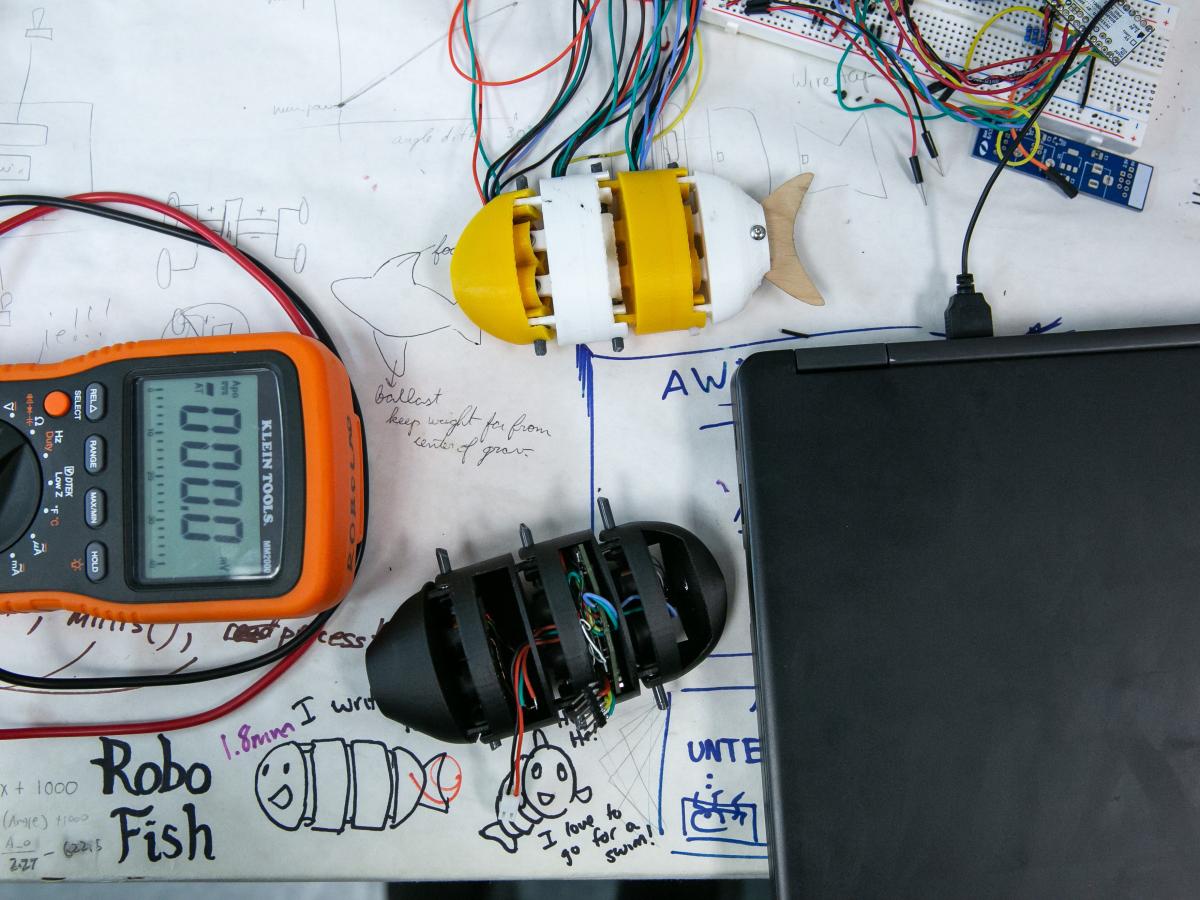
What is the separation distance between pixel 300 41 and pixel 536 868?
0.85m

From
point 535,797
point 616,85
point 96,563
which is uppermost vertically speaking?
point 616,85

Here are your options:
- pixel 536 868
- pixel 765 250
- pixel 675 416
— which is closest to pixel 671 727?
pixel 536 868

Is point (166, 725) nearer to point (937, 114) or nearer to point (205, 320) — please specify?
point (205, 320)

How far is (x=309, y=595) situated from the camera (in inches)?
25.5

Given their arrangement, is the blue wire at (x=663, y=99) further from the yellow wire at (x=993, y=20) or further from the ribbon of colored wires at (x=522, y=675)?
the ribbon of colored wires at (x=522, y=675)

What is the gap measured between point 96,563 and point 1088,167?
38.5 inches

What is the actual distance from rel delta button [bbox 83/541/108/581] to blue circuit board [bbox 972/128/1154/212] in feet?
2.89

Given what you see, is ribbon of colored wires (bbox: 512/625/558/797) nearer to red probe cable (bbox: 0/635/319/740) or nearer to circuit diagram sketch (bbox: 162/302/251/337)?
red probe cable (bbox: 0/635/319/740)

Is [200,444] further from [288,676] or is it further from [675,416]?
[675,416]

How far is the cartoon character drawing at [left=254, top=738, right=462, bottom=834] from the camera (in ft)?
2.42

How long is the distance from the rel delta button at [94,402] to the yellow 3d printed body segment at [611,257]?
310 mm

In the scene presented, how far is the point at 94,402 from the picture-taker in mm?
670

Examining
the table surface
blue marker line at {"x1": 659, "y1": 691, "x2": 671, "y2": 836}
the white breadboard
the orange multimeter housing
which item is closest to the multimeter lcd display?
the orange multimeter housing

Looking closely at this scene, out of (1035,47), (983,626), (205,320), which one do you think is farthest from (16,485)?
(1035,47)
